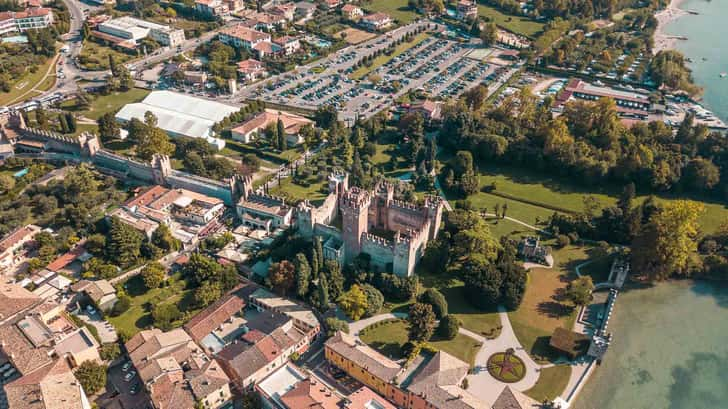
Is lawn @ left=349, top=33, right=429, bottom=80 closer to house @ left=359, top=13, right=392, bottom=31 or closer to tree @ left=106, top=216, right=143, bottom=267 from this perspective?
house @ left=359, top=13, right=392, bottom=31

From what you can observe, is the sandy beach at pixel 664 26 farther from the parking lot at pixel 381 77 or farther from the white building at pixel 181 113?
the white building at pixel 181 113

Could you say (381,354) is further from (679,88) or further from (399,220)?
(679,88)

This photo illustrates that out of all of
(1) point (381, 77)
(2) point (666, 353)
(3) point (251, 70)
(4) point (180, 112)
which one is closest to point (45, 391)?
(2) point (666, 353)

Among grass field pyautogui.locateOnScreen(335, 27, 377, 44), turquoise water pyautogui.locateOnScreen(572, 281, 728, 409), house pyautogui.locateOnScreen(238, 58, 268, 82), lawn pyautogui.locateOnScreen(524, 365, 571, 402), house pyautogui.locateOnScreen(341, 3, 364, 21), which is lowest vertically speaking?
turquoise water pyautogui.locateOnScreen(572, 281, 728, 409)

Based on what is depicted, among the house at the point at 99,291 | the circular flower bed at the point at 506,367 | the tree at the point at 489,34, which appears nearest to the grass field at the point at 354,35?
the tree at the point at 489,34

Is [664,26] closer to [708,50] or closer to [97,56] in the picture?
[708,50]

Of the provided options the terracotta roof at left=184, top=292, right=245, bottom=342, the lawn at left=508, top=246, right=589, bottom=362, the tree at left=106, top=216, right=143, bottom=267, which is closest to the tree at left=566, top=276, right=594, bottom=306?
the lawn at left=508, top=246, right=589, bottom=362
